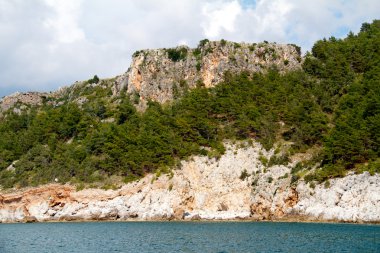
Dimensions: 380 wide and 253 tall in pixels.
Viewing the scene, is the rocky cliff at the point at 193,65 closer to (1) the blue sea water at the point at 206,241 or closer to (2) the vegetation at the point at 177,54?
(2) the vegetation at the point at 177,54

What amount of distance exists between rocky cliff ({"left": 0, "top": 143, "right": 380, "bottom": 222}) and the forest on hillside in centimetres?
265

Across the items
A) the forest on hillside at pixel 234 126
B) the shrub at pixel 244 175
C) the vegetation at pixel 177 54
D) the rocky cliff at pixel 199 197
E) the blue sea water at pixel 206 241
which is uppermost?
the vegetation at pixel 177 54

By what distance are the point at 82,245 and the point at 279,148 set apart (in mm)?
46546

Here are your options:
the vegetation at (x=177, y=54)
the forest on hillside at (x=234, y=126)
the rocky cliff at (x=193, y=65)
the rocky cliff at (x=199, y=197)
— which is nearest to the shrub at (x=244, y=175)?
the rocky cliff at (x=199, y=197)

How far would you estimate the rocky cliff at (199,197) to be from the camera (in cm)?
7000

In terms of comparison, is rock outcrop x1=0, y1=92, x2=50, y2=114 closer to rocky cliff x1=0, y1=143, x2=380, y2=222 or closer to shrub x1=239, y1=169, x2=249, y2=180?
rocky cliff x1=0, y1=143, x2=380, y2=222

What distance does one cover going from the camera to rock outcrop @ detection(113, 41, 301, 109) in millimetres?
108875

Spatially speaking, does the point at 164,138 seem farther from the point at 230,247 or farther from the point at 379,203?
the point at 230,247

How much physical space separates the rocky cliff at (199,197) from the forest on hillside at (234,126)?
2654mm

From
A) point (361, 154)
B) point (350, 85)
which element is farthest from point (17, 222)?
point (350, 85)

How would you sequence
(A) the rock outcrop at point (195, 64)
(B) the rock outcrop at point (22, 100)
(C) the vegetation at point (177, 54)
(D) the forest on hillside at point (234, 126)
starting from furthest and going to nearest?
(B) the rock outcrop at point (22, 100) → (C) the vegetation at point (177, 54) → (A) the rock outcrop at point (195, 64) → (D) the forest on hillside at point (234, 126)

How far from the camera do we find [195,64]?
4496 inches

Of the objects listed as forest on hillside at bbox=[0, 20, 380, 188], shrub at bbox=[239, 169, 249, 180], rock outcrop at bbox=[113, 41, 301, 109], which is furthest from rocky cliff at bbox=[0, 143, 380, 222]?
rock outcrop at bbox=[113, 41, 301, 109]

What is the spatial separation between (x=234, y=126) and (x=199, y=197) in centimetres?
1796
